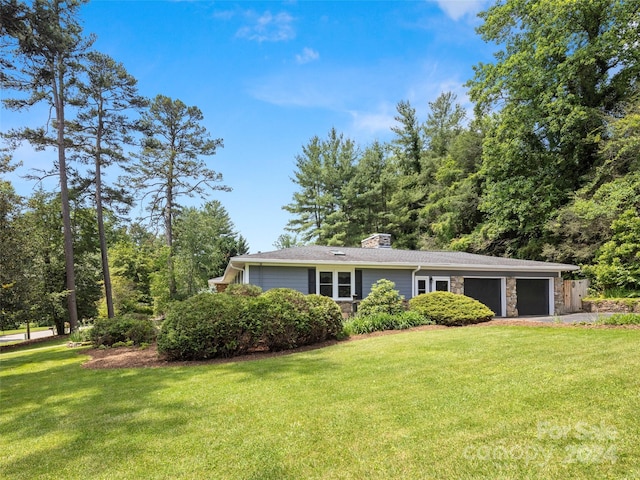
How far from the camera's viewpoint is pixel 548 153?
20.6 metres

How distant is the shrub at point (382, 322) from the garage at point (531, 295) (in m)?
8.07

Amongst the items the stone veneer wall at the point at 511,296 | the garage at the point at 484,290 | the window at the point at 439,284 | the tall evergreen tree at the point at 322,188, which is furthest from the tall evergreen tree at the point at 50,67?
the tall evergreen tree at the point at 322,188

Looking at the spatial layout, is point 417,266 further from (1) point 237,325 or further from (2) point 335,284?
(1) point 237,325

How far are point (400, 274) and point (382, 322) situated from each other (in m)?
4.28

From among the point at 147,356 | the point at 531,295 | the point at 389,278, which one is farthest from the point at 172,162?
the point at 531,295

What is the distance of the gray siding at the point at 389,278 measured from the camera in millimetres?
14252

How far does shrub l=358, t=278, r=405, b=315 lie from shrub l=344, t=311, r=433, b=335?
311mm

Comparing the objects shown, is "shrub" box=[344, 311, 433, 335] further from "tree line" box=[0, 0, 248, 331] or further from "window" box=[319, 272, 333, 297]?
"tree line" box=[0, 0, 248, 331]

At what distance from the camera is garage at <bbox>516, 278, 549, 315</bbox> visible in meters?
16.9

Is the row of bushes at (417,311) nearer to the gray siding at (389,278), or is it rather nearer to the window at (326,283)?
the gray siding at (389,278)

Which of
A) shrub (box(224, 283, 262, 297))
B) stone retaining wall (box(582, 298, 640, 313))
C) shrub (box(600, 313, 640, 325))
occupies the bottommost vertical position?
stone retaining wall (box(582, 298, 640, 313))

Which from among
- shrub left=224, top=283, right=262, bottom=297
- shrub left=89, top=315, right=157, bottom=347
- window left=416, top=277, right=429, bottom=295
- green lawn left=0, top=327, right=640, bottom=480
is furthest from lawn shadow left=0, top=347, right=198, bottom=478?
window left=416, top=277, right=429, bottom=295

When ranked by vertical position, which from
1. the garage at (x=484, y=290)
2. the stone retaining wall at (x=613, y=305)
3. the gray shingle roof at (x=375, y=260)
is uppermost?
the gray shingle roof at (x=375, y=260)

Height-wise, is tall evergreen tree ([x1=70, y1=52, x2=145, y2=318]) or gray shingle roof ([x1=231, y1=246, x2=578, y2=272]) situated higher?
tall evergreen tree ([x1=70, y1=52, x2=145, y2=318])
